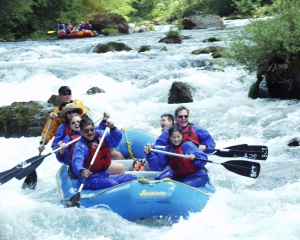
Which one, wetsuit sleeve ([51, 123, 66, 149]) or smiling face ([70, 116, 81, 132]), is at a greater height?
smiling face ([70, 116, 81, 132])

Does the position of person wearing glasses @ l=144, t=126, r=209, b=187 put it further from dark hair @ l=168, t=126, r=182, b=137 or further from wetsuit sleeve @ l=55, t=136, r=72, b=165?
wetsuit sleeve @ l=55, t=136, r=72, b=165

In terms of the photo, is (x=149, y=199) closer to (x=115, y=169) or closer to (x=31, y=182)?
(x=115, y=169)

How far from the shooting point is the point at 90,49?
16.0 meters

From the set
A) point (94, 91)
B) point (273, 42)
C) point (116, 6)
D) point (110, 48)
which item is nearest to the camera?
point (273, 42)

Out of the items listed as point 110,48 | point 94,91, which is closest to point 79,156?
point 94,91

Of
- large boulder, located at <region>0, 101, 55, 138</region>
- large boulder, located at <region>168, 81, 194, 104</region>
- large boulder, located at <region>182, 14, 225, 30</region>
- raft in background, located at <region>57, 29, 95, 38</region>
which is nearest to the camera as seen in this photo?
large boulder, located at <region>0, 101, 55, 138</region>

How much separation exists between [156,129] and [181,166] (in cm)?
321

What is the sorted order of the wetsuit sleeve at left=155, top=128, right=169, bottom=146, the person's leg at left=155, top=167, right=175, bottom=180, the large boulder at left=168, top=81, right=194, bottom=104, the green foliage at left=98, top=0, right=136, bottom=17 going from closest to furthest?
1. the person's leg at left=155, top=167, right=175, bottom=180
2. the wetsuit sleeve at left=155, top=128, right=169, bottom=146
3. the large boulder at left=168, top=81, right=194, bottom=104
4. the green foliage at left=98, top=0, right=136, bottom=17

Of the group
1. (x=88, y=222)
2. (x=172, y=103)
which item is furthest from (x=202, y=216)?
(x=172, y=103)

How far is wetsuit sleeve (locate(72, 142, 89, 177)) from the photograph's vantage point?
4598 millimetres

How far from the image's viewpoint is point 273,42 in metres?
7.97

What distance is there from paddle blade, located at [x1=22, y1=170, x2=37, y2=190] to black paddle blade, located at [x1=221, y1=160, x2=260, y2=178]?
8.03 feet

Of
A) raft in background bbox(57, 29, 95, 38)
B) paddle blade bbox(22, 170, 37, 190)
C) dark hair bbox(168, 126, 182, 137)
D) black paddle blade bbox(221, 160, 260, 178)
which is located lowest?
raft in background bbox(57, 29, 95, 38)

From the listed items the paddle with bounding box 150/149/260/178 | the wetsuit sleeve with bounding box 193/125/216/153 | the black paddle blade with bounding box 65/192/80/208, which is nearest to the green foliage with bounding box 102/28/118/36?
the wetsuit sleeve with bounding box 193/125/216/153
